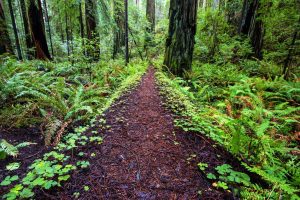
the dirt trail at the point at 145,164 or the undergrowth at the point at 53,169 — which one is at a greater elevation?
the undergrowth at the point at 53,169

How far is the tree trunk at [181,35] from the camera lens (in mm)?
6740

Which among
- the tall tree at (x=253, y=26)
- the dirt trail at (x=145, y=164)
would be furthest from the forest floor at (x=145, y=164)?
the tall tree at (x=253, y=26)

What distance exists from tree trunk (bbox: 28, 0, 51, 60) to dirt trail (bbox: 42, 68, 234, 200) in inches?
345

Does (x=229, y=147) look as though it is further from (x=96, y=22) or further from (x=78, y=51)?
(x=96, y=22)

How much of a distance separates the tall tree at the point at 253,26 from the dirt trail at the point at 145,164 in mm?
8411

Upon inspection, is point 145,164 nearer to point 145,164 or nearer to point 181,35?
point 145,164

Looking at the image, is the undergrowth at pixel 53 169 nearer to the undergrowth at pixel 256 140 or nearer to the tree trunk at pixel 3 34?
the undergrowth at pixel 256 140

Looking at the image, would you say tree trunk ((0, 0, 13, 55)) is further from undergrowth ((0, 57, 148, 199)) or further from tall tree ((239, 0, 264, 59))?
tall tree ((239, 0, 264, 59))

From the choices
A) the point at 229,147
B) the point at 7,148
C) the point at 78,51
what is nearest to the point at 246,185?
the point at 229,147

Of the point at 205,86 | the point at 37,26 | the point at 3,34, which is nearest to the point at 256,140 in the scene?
the point at 205,86

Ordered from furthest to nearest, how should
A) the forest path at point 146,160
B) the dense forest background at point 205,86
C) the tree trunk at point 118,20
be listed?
the tree trunk at point 118,20
the dense forest background at point 205,86
the forest path at point 146,160

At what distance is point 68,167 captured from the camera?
1.98 m

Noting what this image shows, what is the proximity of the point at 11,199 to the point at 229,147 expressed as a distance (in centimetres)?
238

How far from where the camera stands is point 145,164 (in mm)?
2143
